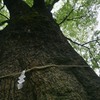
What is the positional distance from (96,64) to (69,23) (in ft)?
11.5

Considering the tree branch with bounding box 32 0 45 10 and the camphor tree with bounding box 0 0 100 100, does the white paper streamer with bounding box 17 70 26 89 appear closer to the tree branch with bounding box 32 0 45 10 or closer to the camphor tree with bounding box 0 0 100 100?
the camphor tree with bounding box 0 0 100 100

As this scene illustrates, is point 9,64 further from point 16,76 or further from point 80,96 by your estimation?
point 80,96

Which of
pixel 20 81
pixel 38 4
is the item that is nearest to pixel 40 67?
pixel 20 81

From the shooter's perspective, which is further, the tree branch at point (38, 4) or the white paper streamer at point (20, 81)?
the tree branch at point (38, 4)

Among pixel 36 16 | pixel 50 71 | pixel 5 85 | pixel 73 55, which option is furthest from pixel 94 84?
pixel 36 16

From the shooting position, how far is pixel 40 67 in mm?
2510

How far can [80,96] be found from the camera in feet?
7.02

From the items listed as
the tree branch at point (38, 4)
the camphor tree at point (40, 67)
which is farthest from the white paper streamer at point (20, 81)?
the tree branch at point (38, 4)

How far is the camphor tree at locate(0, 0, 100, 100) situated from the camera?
7.29ft

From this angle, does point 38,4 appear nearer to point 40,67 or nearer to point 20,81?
point 40,67

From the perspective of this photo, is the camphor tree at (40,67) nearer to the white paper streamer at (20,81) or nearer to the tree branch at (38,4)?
the white paper streamer at (20,81)

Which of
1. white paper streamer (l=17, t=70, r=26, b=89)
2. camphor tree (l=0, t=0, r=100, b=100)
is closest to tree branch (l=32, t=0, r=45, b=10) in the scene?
camphor tree (l=0, t=0, r=100, b=100)

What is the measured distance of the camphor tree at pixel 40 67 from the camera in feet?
7.29

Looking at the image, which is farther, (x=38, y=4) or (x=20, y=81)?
(x=38, y=4)
